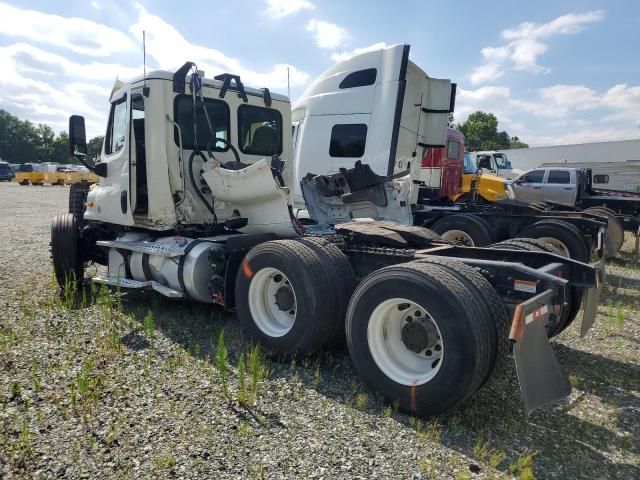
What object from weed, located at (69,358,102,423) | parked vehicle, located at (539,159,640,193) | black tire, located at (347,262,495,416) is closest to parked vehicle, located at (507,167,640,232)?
parked vehicle, located at (539,159,640,193)

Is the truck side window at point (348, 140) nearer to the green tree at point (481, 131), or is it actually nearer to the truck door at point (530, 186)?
the truck door at point (530, 186)

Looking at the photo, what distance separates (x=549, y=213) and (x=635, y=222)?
367 cm

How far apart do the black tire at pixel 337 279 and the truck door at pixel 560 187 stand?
41.9 ft

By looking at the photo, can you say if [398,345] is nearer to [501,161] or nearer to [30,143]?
[501,161]

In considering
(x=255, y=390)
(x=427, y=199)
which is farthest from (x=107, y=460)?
(x=427, y=199)

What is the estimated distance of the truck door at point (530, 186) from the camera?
1586cm

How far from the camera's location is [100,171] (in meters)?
6.22

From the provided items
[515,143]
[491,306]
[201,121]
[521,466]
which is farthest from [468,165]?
[515,143]

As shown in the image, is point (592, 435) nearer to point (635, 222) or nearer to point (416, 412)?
point (416, 412)

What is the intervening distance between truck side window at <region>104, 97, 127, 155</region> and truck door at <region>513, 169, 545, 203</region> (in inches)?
532

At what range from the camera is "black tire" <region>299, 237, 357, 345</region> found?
393 centimetres

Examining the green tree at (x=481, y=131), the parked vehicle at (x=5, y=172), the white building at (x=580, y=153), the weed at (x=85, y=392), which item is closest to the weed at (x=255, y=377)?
the weed at (x=85, y=392)

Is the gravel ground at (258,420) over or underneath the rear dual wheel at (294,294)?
underneath

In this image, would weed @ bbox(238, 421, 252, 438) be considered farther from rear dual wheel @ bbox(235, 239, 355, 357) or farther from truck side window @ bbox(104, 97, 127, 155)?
truck side window @ bbox(104, 97, 127, 155)
